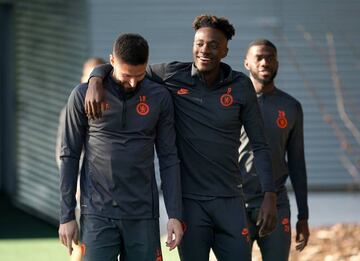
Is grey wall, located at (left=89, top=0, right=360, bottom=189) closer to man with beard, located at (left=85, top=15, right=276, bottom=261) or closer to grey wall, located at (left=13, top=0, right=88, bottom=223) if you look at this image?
grey wall, located at (left=13, top=0, right=88, bottom=223)

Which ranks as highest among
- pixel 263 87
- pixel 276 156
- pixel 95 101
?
pixel 95 101

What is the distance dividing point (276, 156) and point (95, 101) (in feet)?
5.95

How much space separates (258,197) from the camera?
8.27 m

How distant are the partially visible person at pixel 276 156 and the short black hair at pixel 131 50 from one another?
1.57 meters

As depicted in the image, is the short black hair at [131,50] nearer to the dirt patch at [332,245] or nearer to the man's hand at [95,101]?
the man's hand at [95,101]

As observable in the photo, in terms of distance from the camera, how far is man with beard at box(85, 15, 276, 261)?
24.3 ft

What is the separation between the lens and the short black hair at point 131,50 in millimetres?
6961

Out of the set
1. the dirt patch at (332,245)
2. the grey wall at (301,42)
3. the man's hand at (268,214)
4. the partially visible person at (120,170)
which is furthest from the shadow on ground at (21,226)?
the partially visible person at (120,170)

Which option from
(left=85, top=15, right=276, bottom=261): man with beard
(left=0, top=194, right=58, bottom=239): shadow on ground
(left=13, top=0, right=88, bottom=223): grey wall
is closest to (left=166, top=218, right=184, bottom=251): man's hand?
(left=85, top=15, right=276, bottom=261): man with beard

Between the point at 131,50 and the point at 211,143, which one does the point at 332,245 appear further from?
the point at 131,50

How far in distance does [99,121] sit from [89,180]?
1.19ft

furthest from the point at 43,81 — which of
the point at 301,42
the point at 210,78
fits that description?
the point at 210,78

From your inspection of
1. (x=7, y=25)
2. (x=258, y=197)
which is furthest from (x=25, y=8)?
(x=258, y=197)

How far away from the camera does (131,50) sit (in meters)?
6.96
